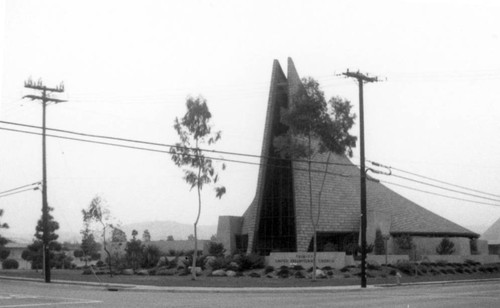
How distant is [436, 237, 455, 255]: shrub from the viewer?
217 ft

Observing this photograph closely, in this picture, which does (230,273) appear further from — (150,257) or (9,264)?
(9,264)

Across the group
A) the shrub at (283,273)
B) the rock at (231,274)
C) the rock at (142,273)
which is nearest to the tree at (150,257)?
the rock at (142,273)

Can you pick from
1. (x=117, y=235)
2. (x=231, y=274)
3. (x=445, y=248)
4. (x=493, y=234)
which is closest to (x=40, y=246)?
(x=117, y=235)

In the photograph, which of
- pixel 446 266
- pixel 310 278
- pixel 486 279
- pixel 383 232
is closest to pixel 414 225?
pixel 383 232

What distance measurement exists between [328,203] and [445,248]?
11.9m

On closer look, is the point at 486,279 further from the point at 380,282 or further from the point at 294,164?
the point at 294,164

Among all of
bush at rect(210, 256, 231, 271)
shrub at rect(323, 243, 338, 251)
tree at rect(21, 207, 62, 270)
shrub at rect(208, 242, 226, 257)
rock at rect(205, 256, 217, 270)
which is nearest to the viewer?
bush at rect(210, 256, 231, 271)

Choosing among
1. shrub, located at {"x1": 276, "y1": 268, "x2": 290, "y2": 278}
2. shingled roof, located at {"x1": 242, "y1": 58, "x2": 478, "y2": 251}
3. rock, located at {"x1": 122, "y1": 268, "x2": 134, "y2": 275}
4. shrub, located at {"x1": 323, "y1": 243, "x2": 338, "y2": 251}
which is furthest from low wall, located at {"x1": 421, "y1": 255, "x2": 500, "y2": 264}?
rock, located at {"x1": 122, "y1": 268, "x2": 134, "y2": 275}

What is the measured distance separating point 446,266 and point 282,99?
20533 millimetres

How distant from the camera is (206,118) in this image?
150 ft

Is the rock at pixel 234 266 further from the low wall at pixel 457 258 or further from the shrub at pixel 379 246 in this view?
the shrub at pixel 379 246

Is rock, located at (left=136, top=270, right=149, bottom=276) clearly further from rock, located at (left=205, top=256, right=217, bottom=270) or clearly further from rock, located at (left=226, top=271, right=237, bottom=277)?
rock, located at (left=226, top=271, right=237, bottom=277)

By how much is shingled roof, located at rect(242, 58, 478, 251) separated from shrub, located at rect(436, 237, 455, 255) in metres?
2.65

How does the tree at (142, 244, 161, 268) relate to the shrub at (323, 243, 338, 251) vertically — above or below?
below
